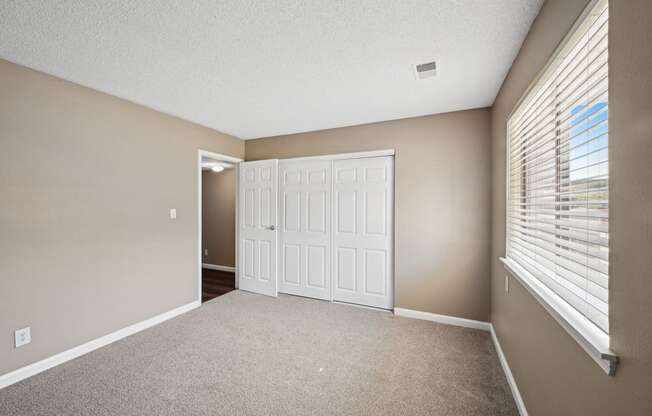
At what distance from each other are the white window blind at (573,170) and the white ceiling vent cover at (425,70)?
0.68 metres

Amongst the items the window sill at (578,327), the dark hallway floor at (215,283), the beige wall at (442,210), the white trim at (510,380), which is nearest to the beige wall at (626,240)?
the window sill at (578,327)

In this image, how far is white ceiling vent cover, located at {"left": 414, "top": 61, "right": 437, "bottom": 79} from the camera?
7.06 feet

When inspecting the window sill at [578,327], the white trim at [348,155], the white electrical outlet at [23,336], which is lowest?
the white electrical outlet at [23,336]

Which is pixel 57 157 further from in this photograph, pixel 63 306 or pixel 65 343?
pixel 65 343

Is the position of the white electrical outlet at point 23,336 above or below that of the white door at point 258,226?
below

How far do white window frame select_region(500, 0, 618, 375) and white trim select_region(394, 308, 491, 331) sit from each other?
1506mm

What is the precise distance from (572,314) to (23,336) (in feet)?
11.6

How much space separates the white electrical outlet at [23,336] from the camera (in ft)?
7.02

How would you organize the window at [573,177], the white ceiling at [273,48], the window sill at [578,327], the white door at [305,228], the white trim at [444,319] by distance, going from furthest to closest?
the white door at [305,228] → the white trim at [444,319] → the white ceiling at [273,48] → the window at [573,177] → the window sill at [578,327]

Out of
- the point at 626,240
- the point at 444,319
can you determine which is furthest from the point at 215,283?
the point at 626,240

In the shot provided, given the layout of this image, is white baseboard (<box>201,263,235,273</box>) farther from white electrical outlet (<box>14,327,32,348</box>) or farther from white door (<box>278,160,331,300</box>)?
white electrical outlet (<box>14,327,32,348</box>)

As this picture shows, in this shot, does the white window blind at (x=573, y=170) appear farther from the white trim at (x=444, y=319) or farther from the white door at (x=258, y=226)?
the white door at (x=258, y=226)

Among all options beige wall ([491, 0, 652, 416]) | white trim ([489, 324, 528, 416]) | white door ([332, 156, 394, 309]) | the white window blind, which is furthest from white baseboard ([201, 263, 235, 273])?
beige wall ([491, 0, 652, 416])

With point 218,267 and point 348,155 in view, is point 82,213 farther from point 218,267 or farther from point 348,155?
point 218,267
